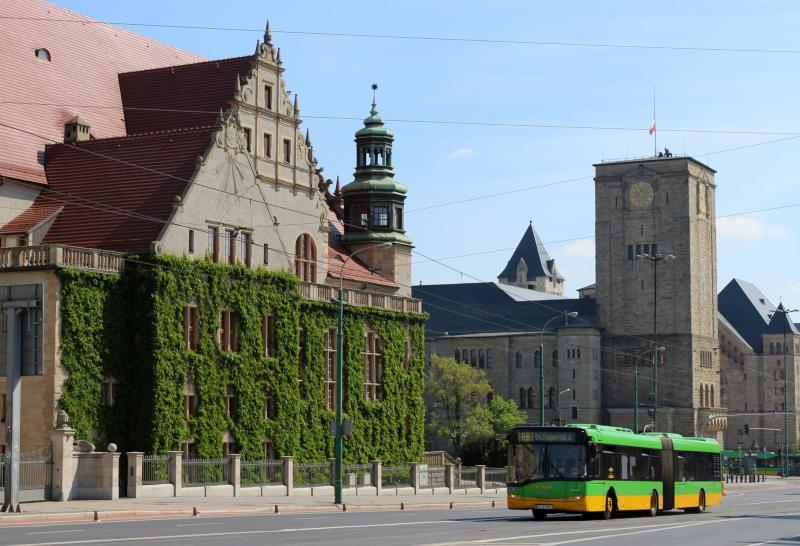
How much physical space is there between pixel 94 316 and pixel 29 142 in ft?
35.5

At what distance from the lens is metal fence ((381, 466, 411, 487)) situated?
65.0m

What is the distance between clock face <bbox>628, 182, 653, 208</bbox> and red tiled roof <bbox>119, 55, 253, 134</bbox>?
83.2 metres

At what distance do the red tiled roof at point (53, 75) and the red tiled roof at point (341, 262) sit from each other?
42.5 feet

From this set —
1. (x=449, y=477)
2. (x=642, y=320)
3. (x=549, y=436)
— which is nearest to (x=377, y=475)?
(x=449, y=477)

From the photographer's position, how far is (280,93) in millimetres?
66688

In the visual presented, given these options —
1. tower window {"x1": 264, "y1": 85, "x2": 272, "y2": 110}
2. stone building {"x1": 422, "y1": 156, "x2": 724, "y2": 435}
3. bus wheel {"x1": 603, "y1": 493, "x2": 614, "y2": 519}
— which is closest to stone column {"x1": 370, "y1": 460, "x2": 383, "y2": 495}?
tower window {"x1": 264, "y1": 85, "x2": 272, "y2": 110}

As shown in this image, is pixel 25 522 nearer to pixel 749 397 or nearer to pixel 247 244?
pixel 247 244

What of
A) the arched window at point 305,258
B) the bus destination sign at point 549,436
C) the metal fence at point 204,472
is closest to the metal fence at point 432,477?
the arched window at point 305,258

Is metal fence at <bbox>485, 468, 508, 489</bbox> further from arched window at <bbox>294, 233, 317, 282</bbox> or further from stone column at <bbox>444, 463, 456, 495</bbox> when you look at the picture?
arched window at <bbox>294, 233, 317, 282</bbox>

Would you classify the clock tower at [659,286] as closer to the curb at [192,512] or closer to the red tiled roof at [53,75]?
the red tiled roof at [53,75]

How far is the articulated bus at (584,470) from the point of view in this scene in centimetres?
4078

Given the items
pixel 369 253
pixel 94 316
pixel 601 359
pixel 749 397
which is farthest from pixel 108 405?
pixel 749 397

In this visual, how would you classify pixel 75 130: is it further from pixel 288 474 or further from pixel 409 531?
pixel 409 531

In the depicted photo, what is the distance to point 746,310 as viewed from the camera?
18462 cm
